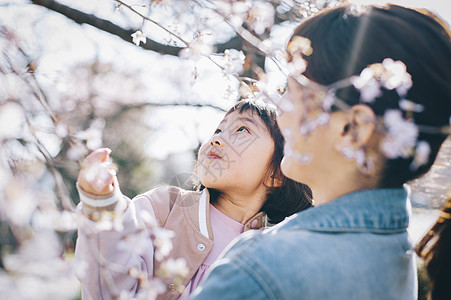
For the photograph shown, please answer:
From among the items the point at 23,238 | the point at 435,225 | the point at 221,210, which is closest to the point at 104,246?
the point at 23,238

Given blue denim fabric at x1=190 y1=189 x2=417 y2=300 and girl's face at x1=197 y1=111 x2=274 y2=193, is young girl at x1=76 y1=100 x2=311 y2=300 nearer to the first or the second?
girl's face at x1=197 y1=111 x2=274 y2=193

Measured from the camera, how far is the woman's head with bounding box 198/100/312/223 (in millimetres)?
1750

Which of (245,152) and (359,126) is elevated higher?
(359,126)

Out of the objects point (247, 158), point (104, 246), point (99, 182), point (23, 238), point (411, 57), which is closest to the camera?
point (23, 238)

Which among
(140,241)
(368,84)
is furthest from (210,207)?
(368,84)

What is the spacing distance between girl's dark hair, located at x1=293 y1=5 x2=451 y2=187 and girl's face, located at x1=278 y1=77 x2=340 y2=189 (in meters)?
0.08

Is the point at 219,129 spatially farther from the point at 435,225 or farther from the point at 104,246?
the point at 435,225

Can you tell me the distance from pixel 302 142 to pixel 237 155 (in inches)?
31.9

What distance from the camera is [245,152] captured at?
5.93 feet

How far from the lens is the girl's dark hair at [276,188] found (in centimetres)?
188

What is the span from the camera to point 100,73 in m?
4.36

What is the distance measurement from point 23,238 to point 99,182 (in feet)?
1.47

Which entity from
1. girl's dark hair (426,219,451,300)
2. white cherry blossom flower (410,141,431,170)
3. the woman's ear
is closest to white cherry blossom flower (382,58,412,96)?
white cherry blossom flower (410,141,431,170)

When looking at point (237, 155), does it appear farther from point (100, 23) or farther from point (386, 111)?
point (100, 23)
